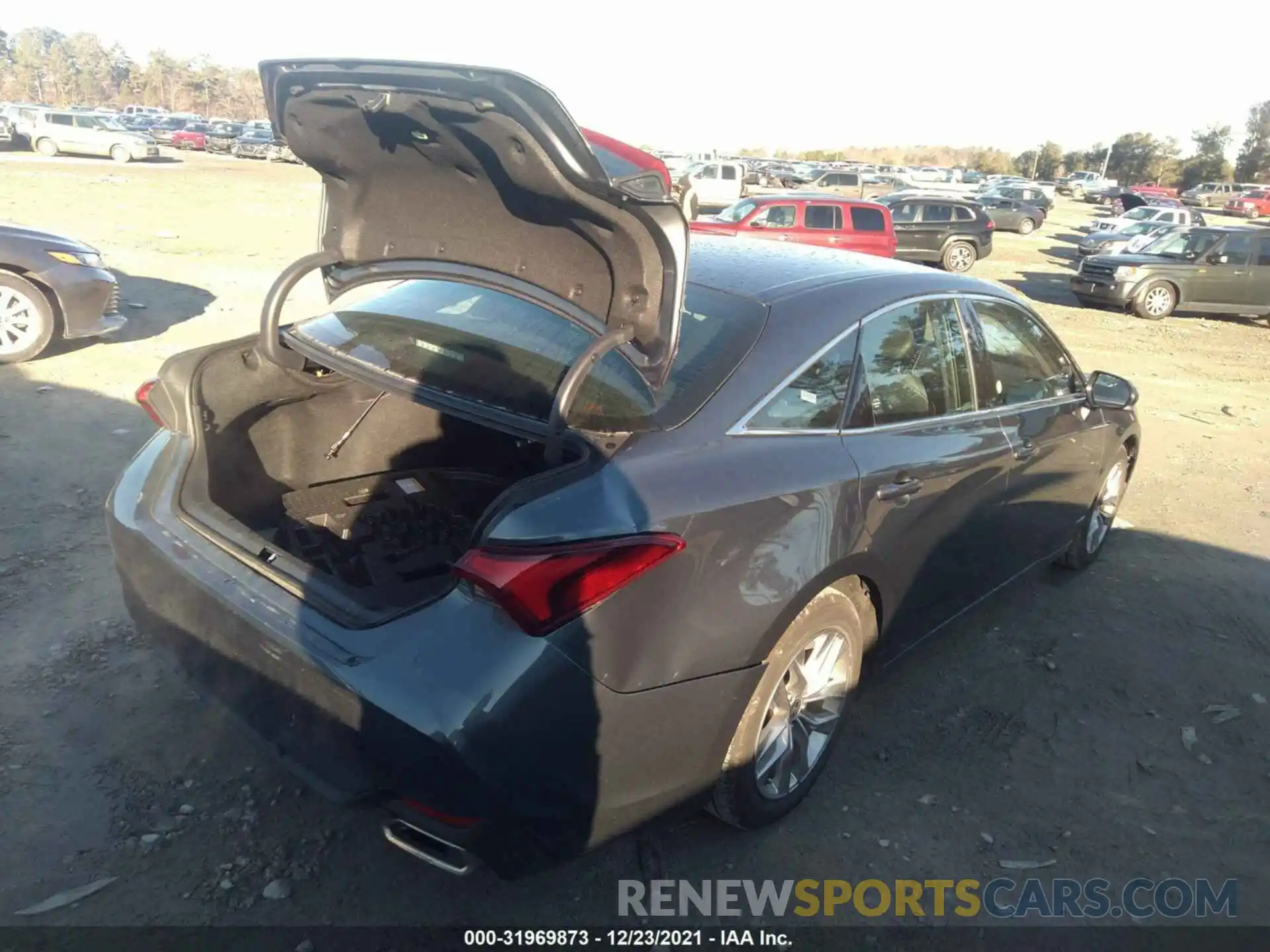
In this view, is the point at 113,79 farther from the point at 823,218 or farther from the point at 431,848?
the point at 431,848

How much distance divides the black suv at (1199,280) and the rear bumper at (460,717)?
1666 cm

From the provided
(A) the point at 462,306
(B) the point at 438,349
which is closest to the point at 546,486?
(B) the point at 438,349

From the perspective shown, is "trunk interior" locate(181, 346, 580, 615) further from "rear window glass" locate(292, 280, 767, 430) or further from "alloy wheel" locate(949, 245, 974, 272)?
"alloy wheel" locate(949, 245, 974, 272)

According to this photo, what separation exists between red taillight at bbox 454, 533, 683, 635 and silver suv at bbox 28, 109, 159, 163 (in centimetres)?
4081

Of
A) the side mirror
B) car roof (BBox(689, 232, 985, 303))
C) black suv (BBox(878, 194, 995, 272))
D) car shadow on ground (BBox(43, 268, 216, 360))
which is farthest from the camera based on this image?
black suv (BBox(878, 194, 995, 272))

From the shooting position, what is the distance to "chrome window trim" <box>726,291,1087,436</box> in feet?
8.46

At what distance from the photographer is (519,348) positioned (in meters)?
2.89

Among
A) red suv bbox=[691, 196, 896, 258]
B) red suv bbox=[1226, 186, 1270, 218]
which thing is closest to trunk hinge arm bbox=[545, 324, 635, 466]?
red suv bbox=[691, 196, 896, 258]

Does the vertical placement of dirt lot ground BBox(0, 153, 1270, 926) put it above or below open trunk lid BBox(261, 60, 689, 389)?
below

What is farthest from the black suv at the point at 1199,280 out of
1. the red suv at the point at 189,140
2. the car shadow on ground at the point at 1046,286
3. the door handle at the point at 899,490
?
the red suv at the point at 189,140

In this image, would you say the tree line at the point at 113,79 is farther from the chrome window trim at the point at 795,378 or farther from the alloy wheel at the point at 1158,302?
the chrome window trim at the point at 795,378

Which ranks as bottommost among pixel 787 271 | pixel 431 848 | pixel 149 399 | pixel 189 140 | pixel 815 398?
pixel 431 848

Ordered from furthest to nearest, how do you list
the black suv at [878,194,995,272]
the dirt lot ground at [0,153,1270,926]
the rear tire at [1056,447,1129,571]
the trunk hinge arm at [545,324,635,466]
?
1. the black suv at [878,194,995,272]
2. the rear tire at [1056,447,1129,571]
3. the dirt lot ground at [0,153,1270,926]
4. the trunk hinge arm at [545,324,635,466]

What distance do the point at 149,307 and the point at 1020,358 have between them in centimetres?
911
